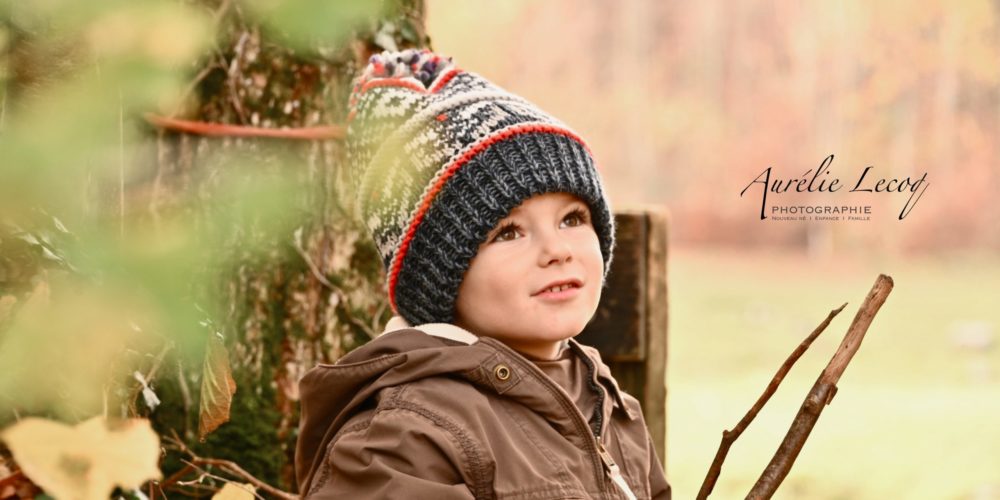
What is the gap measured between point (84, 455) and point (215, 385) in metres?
0.52

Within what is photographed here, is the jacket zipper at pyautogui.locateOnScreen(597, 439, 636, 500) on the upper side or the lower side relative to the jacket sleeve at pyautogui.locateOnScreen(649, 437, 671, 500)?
upper

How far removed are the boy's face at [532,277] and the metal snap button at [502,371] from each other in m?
0.08

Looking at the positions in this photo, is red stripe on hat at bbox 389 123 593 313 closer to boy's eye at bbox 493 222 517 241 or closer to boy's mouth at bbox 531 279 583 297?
boy's eye at bbox 493 222 517 241

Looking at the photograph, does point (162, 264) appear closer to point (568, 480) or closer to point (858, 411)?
point (568, 480)

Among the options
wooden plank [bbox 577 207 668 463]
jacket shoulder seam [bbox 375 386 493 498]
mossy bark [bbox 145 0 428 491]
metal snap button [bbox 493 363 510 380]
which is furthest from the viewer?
wooden plank [bbox 577 207 668 463]

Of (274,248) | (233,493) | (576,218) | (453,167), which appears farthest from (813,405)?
(274,248)

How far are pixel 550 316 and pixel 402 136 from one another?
38cm

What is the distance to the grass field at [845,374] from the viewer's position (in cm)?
611

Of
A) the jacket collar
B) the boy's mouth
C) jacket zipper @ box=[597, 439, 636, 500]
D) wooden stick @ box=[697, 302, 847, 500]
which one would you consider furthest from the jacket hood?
wooden stick @ box=[697, 302, 847, 500]

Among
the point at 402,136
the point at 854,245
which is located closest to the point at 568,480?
the point at 402,136

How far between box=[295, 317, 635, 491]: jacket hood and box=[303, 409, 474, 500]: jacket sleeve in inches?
3.9

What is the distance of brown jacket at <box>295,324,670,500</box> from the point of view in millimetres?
1647

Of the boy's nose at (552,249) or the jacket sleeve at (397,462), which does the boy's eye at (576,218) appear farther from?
the jacket sleeve at (397,462)

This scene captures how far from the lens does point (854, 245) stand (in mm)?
18500
